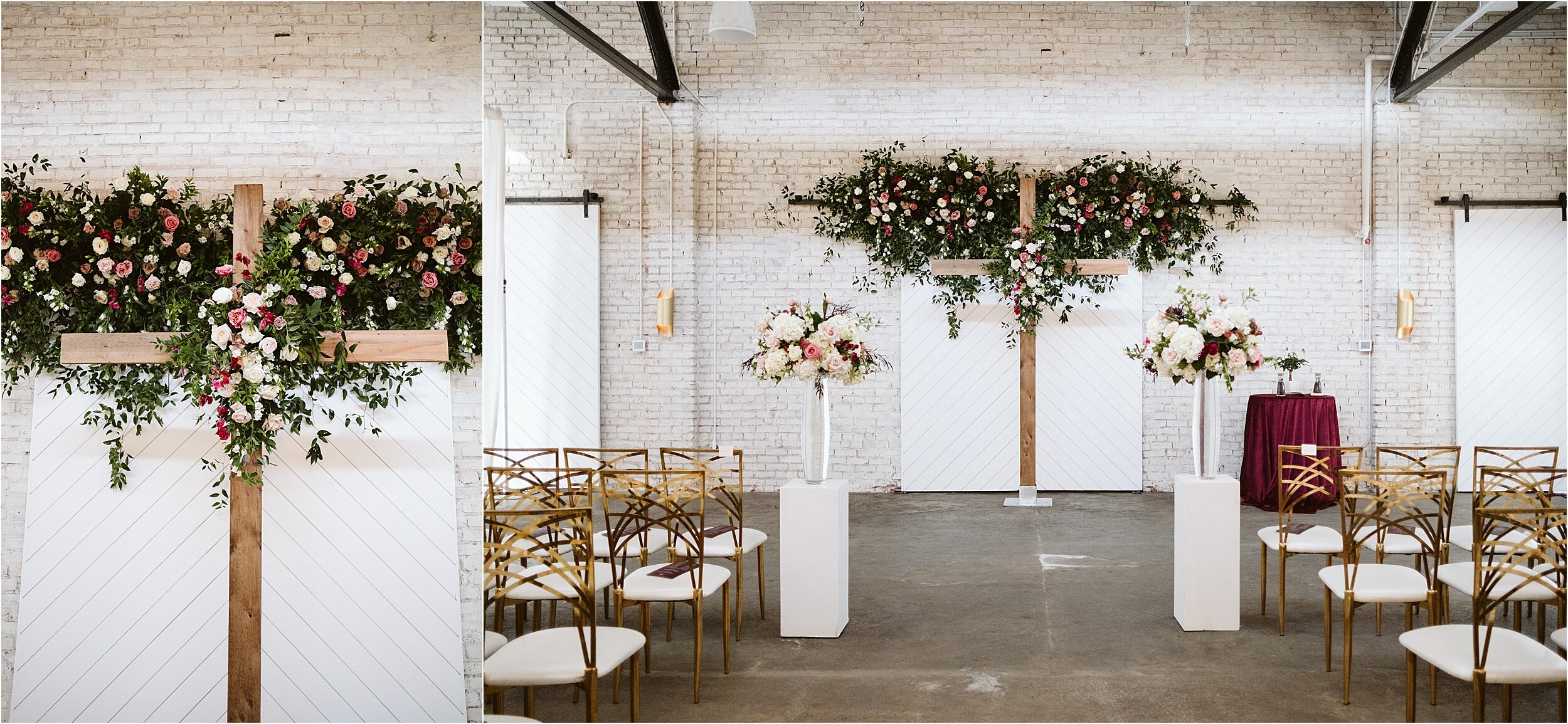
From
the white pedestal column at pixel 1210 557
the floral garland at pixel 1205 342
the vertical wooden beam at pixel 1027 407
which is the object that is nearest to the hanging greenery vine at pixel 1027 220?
the vertical wooden beam at pixel 1027 407

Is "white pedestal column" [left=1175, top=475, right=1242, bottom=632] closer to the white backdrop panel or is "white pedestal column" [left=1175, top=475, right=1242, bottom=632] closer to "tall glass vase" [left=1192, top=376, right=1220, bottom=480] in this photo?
"tall glass vase" [left=1192, top=376, right=1220, bottom=480]

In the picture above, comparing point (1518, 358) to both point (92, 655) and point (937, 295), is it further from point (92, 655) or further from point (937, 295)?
point (937, 295)

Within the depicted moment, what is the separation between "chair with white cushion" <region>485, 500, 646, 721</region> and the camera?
2475 millimetres

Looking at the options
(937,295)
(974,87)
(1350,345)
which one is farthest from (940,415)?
(1350,345)

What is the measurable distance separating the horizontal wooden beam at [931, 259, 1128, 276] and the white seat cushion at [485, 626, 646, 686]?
550cm

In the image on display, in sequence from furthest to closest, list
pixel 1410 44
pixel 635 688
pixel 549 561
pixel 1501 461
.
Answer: pixel 1410 44
pixel 1501 461
pixel 635 688
pixel 549 561

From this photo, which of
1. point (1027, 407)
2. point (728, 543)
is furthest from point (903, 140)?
point (728, 543)

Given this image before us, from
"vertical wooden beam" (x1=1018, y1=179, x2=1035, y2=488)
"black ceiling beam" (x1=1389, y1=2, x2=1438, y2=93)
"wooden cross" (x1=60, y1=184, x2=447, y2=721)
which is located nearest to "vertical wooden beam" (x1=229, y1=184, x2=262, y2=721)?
"wooden cross" (x1=60, y1=184, x2=447, y2=721)

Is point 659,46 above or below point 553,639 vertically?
above

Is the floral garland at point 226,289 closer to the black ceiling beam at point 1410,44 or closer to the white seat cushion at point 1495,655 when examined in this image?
the white seat cushion at point 1495,655

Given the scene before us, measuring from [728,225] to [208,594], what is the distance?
6608 mm

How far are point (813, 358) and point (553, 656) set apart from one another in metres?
1.94

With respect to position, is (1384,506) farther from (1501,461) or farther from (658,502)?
(658,502)

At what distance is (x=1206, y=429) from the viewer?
14.2 feet
